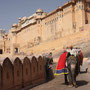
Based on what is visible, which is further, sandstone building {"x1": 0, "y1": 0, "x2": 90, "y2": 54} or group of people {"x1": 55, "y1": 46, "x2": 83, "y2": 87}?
sandstone building {"x1": 0, "y1": 0, "x2": 90, "y2": 54}

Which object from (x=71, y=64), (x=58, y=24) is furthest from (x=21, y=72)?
(x=58, y=24)

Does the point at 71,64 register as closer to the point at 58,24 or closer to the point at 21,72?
the point at 21,72

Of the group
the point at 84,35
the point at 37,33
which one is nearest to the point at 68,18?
the point at 84,35

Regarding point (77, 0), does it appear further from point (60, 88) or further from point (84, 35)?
point (60, 88)

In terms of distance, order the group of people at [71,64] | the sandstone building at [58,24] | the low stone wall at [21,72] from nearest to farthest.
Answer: the low stone wall at [21,72] < the group of people at [71,64] < the sandstone building at [58,24]

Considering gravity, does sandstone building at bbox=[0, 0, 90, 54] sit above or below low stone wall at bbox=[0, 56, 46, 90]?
above

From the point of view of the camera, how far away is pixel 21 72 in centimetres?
583

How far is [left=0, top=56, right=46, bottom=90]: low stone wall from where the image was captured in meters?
5.04

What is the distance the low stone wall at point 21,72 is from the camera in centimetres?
504

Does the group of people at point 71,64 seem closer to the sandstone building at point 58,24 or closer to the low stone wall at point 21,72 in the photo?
the low stone wall at point 21,72

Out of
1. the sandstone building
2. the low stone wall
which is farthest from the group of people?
the sandstone building

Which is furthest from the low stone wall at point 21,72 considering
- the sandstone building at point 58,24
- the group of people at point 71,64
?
the sandstone building at point 58,24

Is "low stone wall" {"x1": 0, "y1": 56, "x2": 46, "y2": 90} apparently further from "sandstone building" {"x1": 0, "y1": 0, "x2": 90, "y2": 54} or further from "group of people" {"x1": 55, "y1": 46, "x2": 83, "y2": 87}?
"sandstone building" {"x1": 0, "y1": 0, "x2": 90, "y2": 54}

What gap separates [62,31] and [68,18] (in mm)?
2618
